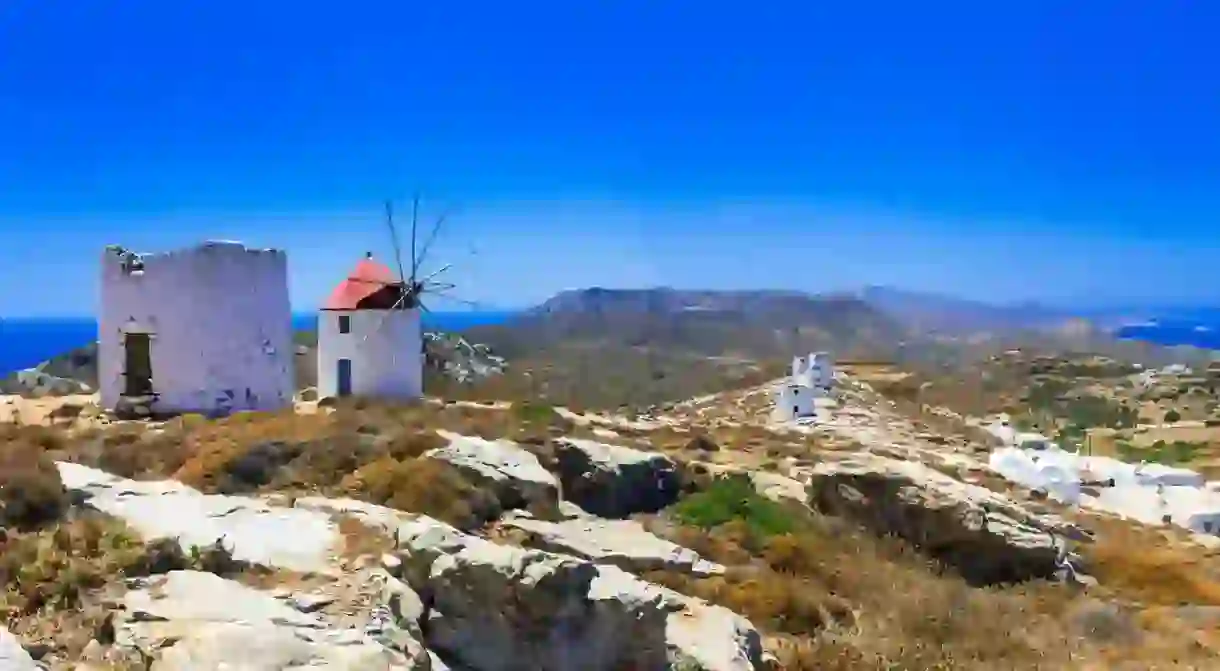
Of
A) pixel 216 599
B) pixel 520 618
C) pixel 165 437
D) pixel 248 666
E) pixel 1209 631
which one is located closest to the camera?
pixel 248 666

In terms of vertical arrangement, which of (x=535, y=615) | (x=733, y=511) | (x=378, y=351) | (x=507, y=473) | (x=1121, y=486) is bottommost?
(x=1121, y=486)

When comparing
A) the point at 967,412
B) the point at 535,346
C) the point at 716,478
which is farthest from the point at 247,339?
the point at 535,346

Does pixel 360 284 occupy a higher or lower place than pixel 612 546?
higher

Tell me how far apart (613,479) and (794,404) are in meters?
22.5

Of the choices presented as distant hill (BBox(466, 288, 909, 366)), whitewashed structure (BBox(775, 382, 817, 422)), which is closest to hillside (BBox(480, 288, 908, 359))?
distant hill (BBox(466, 288, 909, 366))

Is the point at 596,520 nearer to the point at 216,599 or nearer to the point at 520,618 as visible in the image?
the point at 520,618

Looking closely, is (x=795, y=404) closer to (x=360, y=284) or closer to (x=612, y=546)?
(x=360, y=284)

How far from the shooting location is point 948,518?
15836 millimetres

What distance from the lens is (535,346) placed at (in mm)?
104375

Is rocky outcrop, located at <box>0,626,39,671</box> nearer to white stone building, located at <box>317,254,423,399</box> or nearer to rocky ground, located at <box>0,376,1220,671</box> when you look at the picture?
rocky ground, located at <box>0,376,1220,671</box>

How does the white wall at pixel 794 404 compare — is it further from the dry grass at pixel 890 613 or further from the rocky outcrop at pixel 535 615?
the rocky outcrop at pixel 535 615

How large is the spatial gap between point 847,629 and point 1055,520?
9.55 metres

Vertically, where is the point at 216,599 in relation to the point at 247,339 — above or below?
below

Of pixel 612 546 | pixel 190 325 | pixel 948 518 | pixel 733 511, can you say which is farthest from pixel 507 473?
pixel 190 325
